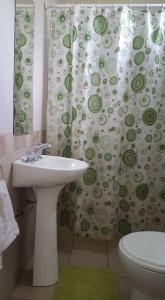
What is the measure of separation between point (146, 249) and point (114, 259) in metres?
0.85

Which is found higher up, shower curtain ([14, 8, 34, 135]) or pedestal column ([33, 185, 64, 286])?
shower curtain ([14, 8, 34, 135])

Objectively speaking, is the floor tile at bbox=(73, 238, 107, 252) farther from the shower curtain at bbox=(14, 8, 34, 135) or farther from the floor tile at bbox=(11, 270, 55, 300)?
the shower curtain at bbox=(14, 8, 34, 135)

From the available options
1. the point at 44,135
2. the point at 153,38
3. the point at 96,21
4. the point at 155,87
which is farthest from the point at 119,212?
the point at 96,21

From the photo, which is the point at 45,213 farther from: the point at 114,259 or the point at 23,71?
the point at 23,71

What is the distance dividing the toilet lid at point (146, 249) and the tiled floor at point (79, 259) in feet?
1.68

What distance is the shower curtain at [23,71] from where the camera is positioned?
1479 mm

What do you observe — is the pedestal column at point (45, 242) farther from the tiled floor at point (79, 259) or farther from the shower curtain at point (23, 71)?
the shower curtain at point (23, 71)

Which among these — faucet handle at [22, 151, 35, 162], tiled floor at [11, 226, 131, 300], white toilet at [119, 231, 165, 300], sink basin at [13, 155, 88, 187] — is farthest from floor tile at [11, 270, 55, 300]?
faucet handle at [22, 151, 35, 162]

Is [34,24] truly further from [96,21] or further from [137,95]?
[137,95]

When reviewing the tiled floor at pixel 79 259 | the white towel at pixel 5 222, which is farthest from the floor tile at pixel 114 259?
the white towel at pixel 5 222

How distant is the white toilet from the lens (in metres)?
1.12

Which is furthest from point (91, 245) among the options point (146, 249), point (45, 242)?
point (146, 249)

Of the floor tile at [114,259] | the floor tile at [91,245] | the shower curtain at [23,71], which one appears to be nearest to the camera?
the shower curtain at [23,71]

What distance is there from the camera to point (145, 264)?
113 centimetres
